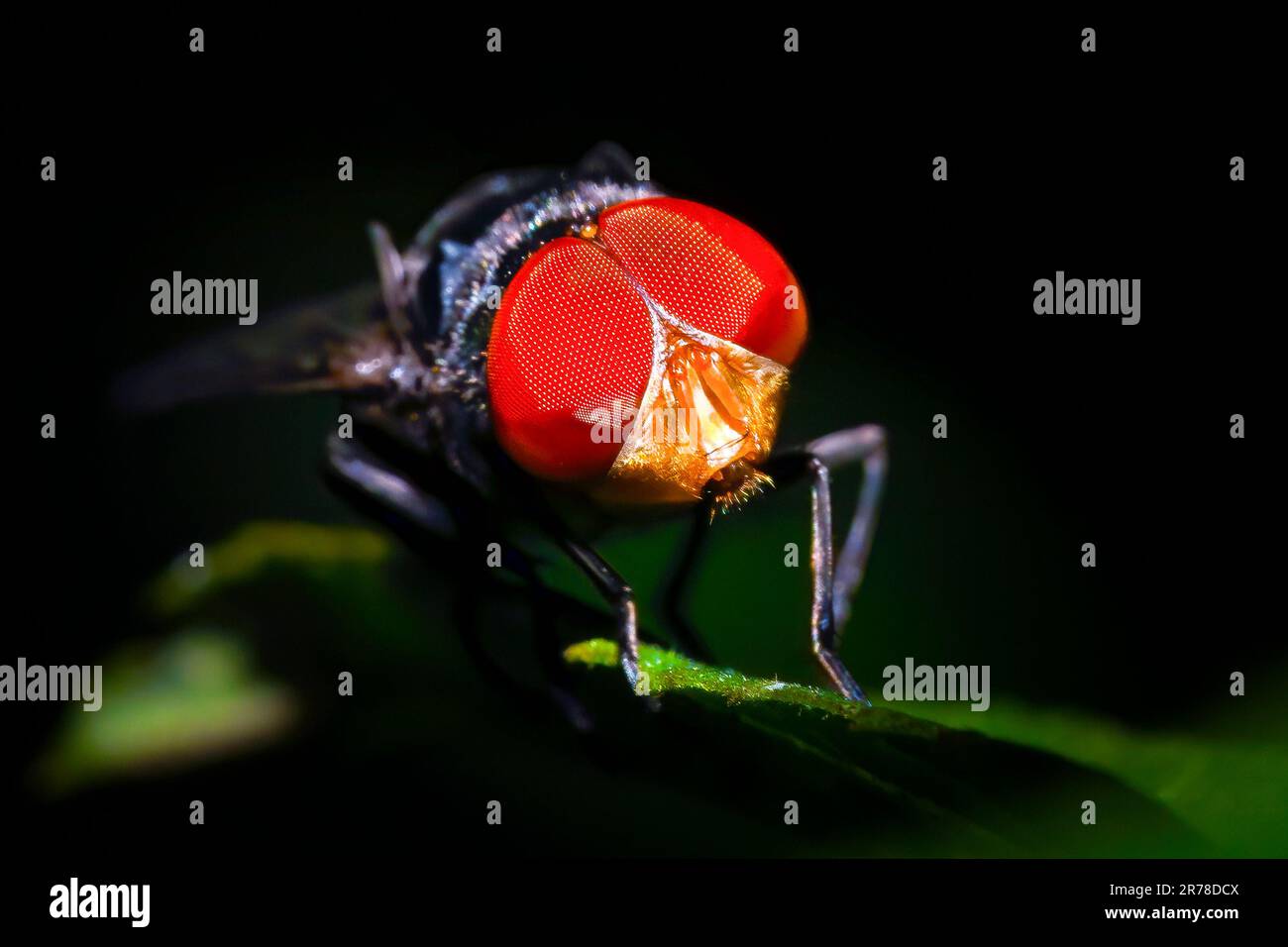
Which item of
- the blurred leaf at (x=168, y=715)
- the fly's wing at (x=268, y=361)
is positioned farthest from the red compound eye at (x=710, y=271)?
the blurred leaf at (x=168, y=715)

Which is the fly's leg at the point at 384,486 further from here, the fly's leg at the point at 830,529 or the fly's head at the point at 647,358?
the fly's leg at the point at 830,529

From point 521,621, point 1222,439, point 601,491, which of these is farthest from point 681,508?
point 1222,439

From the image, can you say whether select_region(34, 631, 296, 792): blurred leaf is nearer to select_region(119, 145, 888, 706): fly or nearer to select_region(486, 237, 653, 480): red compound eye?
select_region(119, 145, 888, 706): fly

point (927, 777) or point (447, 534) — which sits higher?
point (447, 534)

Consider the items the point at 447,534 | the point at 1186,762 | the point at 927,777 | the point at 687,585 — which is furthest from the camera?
the point at 447,534

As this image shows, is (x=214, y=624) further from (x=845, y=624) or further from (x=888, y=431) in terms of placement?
(x=888, y=431)

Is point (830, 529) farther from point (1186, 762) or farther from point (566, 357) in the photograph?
point (1186, 762)

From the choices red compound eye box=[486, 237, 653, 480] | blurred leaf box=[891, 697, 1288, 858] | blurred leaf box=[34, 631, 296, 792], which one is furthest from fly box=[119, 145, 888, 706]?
blurred leaf box=[34, 631, 296, 792]

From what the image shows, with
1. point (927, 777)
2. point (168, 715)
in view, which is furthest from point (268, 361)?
point (927, 777)
